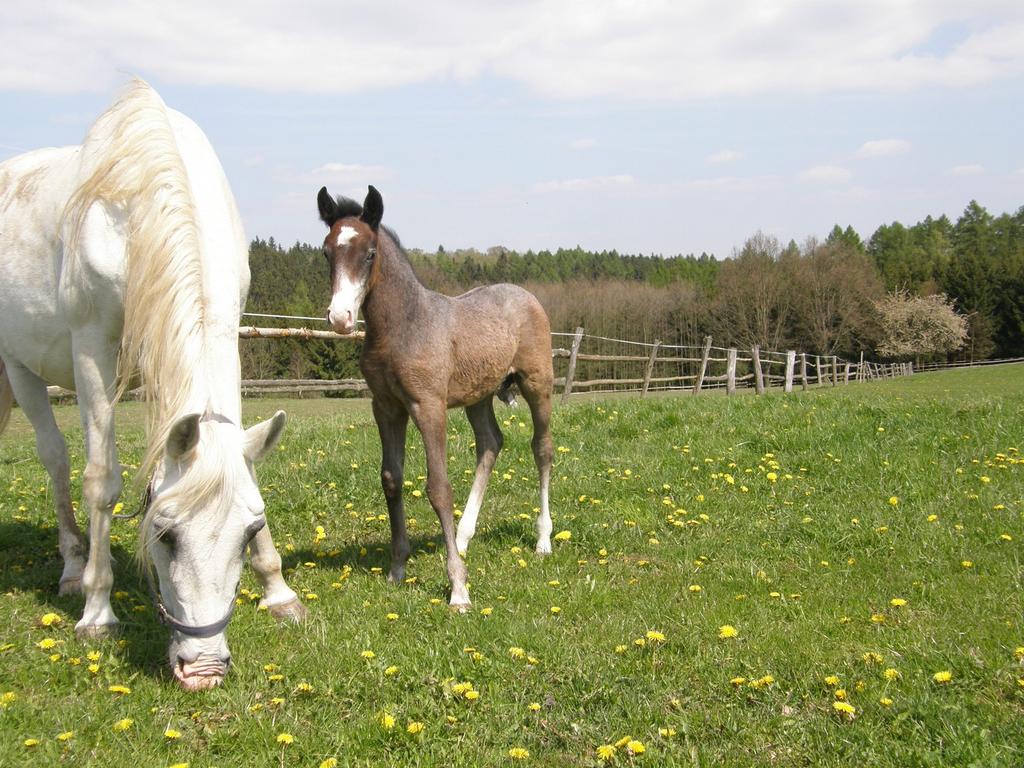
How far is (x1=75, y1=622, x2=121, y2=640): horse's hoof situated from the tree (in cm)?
6305

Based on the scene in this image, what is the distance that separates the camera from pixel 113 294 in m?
4.02

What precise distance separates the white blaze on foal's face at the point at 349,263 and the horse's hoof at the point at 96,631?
178 centimetres

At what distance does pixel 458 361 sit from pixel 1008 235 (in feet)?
358

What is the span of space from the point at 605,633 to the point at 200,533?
183 cm

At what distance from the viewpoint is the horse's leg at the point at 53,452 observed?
5.05 meters

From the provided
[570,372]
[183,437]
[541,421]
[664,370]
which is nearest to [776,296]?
[664,370]

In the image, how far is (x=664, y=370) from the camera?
162 ft

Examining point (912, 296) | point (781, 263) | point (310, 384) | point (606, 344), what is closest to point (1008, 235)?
point (912, 296)

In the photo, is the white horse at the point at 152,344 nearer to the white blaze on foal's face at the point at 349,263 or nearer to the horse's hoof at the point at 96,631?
the horse's hoof at the point at 96,631

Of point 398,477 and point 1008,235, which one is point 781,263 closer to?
point 1008,235

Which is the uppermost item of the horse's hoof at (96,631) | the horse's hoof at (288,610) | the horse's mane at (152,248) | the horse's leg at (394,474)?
the horse's mane at (152,248)

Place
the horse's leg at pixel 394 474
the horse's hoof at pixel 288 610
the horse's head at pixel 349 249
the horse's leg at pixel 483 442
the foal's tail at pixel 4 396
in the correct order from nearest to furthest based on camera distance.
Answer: the horse's hoof at pixel 288 610
the horse's head at pixel 349 249
the horse's leg at pixel 394 474
the horse's leg at pixel 483 442
the foal's tail at pixel 4 396

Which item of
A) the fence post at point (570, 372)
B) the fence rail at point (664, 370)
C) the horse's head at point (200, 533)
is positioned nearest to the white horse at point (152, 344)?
the horse's head at point (200, 533)

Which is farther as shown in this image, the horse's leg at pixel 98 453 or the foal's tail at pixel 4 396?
the foal's tail at pixel 4 396
